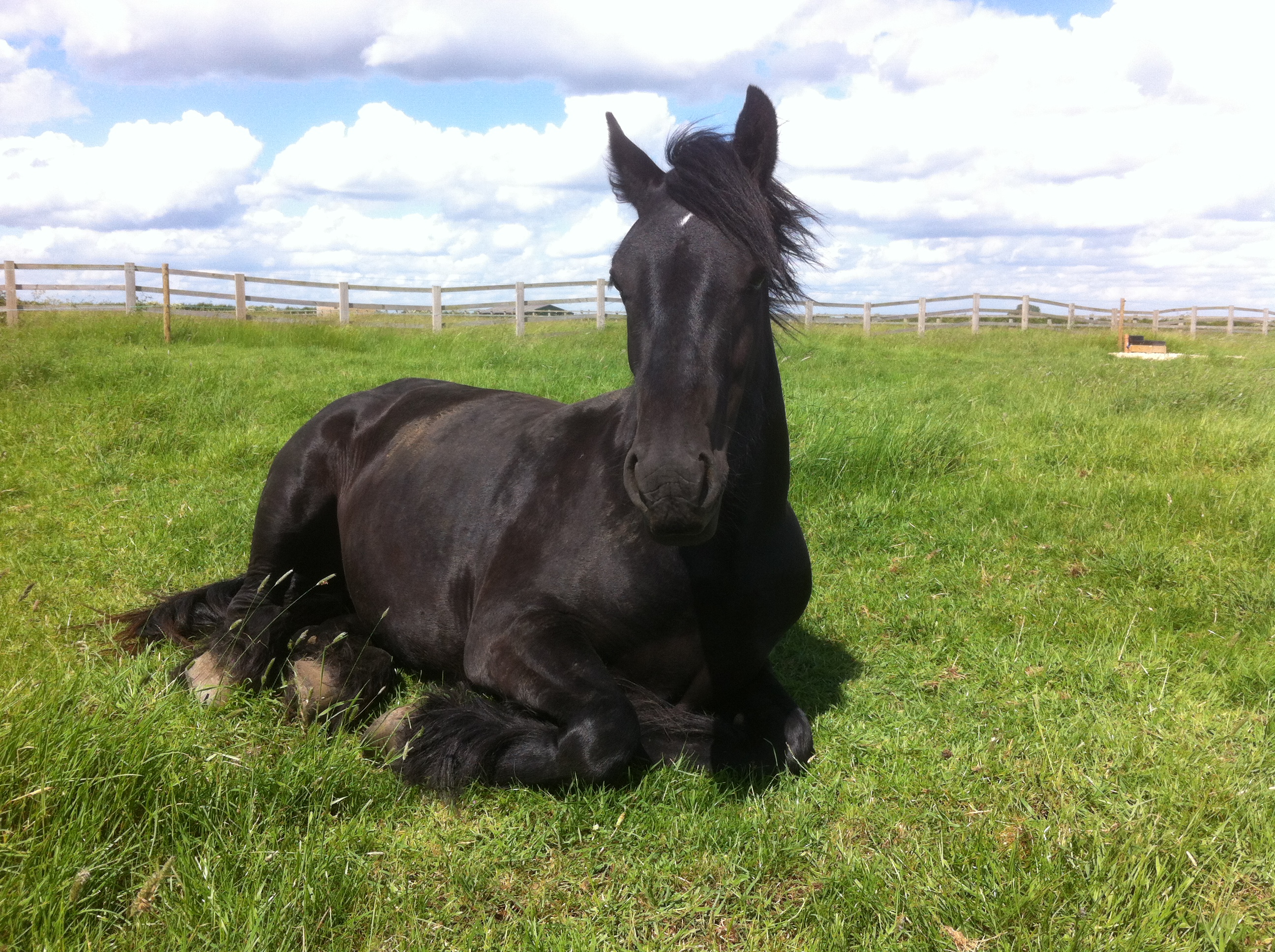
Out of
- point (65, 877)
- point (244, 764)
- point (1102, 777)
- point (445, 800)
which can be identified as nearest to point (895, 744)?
point (1102, 777)

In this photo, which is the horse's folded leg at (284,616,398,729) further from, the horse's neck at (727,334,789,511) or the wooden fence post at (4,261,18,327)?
the wooden fence post at (4,261,18,327)

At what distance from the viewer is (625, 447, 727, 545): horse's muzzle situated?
225cm

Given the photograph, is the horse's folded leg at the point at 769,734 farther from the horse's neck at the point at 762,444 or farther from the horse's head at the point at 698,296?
the horse's head at the point at 698,296

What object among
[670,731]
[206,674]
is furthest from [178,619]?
[670,731]

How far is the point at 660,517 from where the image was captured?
2268 millimetres

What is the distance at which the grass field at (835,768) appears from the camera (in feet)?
7.07

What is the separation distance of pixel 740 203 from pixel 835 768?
1985 millimetres

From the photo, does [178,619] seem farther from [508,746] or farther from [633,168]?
[633,168]

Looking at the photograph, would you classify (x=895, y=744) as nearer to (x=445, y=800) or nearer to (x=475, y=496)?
(x=445, y=800)

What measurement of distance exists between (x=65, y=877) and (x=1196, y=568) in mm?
5438

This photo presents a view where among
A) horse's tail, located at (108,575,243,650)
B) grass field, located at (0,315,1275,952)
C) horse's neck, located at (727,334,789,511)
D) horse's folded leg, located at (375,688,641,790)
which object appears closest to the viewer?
grass field, located at (0,315,1275,952)

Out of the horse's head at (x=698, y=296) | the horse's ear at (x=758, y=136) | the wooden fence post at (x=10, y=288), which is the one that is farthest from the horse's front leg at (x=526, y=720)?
the wooden fence post at (x=10, y=288)

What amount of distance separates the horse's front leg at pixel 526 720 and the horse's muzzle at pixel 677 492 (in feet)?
2.50

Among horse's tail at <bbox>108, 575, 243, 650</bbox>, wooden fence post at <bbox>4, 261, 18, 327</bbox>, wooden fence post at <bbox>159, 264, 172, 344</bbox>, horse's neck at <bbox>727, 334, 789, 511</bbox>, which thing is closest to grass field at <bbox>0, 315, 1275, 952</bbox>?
horse's tail at <bbox>108, 575, 243, 650</bbox>
